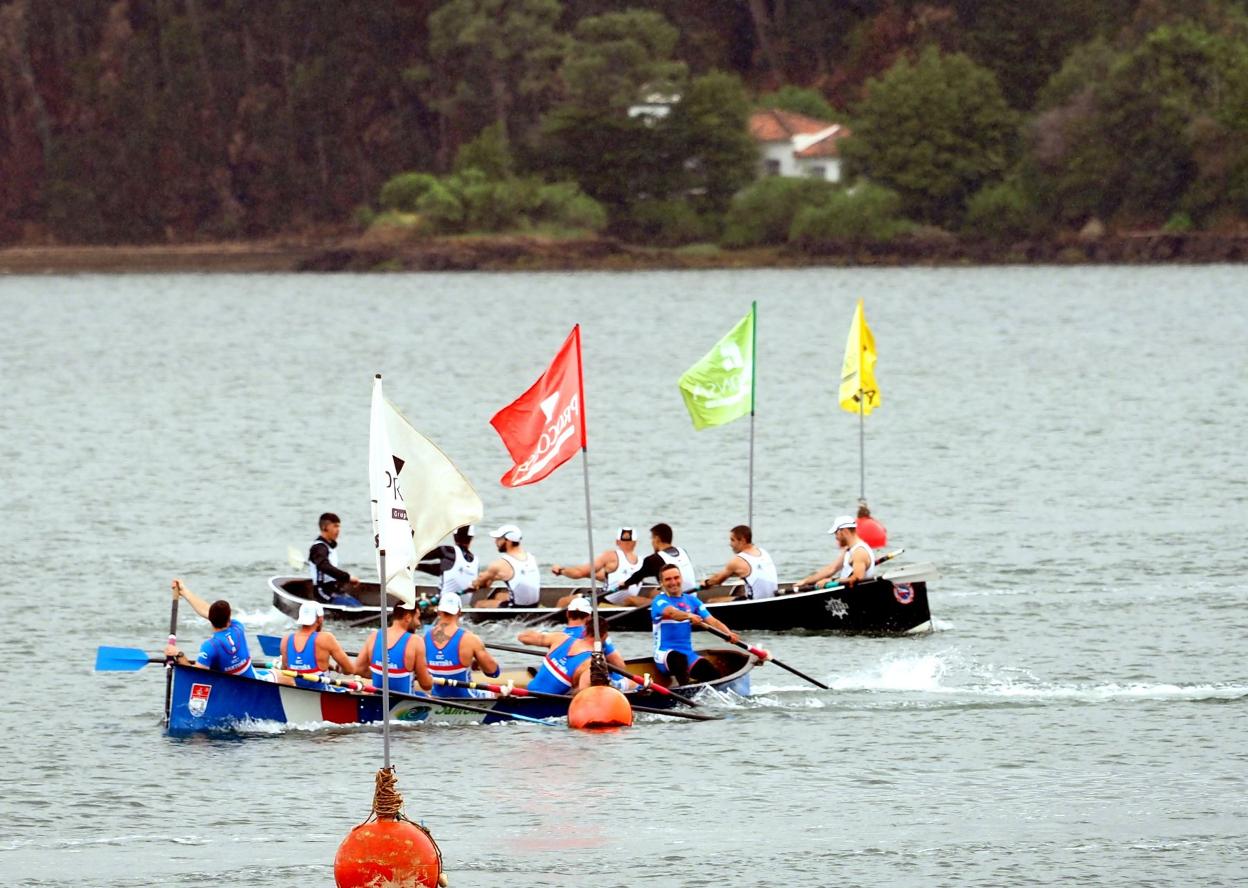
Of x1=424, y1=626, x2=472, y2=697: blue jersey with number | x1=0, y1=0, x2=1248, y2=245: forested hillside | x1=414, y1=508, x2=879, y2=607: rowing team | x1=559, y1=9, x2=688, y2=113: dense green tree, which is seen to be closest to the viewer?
x1=424, y1=626, x2=472, y2=697: blue jersey with number

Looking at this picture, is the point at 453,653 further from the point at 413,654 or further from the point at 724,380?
the point at 724,380

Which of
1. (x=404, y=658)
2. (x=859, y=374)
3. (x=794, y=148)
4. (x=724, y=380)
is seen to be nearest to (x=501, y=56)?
(x=794, y=148)

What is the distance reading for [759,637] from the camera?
32.7 meters

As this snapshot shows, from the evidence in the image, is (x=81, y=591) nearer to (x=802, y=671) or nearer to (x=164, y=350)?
(x=802, y=671)

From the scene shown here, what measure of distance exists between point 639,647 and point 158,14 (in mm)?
159768

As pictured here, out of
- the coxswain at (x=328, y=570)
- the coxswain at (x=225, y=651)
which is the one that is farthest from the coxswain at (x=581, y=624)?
the coxswain at (x=328, y=570)

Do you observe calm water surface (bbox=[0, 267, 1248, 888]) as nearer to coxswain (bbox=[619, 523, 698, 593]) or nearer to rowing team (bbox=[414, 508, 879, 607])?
rowing team (bbox=[414, 508, 879, 607])

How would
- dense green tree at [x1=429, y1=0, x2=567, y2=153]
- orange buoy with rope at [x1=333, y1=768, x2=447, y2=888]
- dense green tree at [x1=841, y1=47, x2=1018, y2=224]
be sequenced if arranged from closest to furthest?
orange buoy with rope at [x1=333, y1=768, x2=447, y2=888]
dense green tree at [x1=841, y1=47, x2=1018, y2=224]
dense green tree at [x1=429, y1=0, x2=567, y2=153]

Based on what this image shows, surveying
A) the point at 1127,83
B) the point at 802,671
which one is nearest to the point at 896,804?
the point at 802,671

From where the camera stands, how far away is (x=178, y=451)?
204 feet

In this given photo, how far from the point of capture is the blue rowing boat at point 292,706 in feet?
86.2

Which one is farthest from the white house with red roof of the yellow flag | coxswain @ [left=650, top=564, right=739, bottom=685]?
coxswain @ [left=650, top=564, right=739, bottom=685]

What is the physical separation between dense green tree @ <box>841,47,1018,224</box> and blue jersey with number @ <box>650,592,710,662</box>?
120 meters

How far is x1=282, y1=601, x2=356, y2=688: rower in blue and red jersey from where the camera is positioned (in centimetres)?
2656
